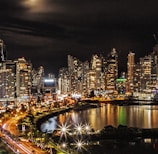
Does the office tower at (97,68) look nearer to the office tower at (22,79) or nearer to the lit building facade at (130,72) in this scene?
the lit building facade at (130,72)

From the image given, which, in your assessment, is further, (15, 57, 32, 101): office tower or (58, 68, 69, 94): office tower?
(58, 68, 69, 94): office tower

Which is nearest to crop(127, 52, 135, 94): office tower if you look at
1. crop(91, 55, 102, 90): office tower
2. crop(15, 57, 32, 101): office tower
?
crop(91, 55, 102, 90): office tower

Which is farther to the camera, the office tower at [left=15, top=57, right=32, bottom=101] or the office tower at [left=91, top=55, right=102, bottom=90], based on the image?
the office tower at [left=91, top=55, right=102, bottom=90]

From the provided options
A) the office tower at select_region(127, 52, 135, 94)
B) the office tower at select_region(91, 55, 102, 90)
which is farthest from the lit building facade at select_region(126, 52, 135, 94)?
the office tower at select_region(91, 55, 102, 90)

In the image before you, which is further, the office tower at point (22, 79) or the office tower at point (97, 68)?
the office tower at point (97, 68)

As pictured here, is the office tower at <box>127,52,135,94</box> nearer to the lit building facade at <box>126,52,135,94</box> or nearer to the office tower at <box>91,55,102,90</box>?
the lit building facade at <box>126,52,135,94</box>

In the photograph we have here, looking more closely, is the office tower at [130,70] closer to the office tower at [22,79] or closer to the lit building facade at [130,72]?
the lit building facade at [130,72]

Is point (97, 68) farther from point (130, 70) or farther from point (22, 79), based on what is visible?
point (22, 79)

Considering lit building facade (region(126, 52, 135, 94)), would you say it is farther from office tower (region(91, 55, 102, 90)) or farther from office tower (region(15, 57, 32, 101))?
office tower (region(15, 57, 32, 101))

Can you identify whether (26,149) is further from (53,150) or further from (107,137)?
(107,137)

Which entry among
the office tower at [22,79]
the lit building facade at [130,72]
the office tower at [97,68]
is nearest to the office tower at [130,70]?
the lit building facade at [130,72]

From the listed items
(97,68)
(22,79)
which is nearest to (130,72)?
(97,68)

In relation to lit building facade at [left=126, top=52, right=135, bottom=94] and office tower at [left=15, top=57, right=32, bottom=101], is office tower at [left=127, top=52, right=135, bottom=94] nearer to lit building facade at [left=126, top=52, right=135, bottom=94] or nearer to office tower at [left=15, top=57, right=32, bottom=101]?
lit building facade at [left=126, top=52, right=135, bottom=94]
